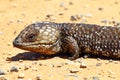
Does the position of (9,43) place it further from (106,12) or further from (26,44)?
(106,12)

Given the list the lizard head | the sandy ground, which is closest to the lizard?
the lizard head

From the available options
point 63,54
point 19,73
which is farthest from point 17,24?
point 19,73

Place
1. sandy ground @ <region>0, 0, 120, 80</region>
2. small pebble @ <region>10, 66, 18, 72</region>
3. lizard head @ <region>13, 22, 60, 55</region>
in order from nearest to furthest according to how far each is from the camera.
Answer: sandy ground @ <region>0, 0, 120, 80</region>
small pebble @ <region>10, 66, 18, 72</region>
lizard head @ <region>13, 22, 60, 55</region>

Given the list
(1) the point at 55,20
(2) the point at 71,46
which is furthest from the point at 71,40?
(1) the point at 55,20

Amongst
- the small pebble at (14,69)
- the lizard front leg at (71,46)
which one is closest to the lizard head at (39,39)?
the lizard front leg at (71,46)

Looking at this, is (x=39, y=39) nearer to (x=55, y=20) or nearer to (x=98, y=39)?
(x=98, y=39)

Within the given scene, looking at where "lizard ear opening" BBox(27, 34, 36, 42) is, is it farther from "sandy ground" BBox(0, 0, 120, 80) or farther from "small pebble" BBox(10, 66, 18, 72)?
"small pebble" BBox(10, 66, 18, 72)
